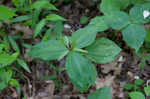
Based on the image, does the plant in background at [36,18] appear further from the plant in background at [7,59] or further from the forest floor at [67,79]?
the forest floor at [67,79]

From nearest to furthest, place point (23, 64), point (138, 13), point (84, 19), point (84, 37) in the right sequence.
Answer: point (84, 37) → point (138, 13) → point (23, 64) → point (84, 19)

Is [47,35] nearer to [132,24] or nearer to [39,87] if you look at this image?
[39,87]

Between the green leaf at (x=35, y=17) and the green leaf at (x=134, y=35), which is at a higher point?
the green leaf at (x=35, y=17)

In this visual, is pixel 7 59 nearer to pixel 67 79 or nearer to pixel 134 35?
pixel 67 79

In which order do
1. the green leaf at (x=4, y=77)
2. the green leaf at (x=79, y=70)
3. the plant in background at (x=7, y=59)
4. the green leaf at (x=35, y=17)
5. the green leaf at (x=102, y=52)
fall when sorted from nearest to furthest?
the green leaf at (x=79, y=70) → the green leaf at (x=102, y=52) → the plant in background at (x=7, y=59) → the green leaf at (x=4, y=77) → the green leaf at (x=35, y=17)

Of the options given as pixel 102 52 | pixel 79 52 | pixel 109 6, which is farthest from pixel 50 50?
pixel 109 6

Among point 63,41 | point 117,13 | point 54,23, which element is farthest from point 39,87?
point 117,13

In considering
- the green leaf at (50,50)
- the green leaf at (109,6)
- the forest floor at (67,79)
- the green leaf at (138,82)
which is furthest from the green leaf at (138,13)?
the green leaf at (50,50)
